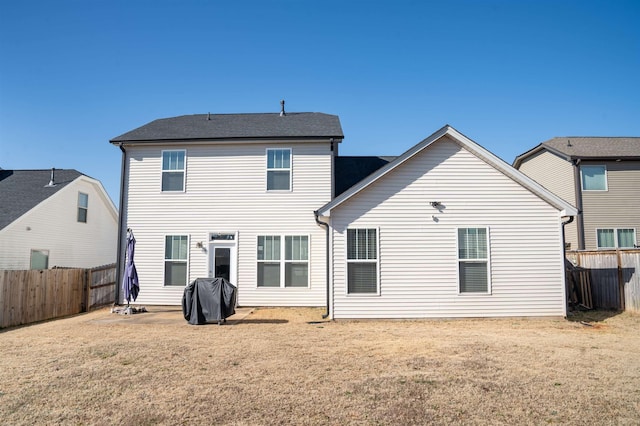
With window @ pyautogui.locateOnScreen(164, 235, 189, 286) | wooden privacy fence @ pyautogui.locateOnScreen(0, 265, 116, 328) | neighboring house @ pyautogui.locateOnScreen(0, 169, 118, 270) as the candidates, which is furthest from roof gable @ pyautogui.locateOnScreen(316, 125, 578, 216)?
neighboring house @ pyautogui.locateOnScreen(0, 169, 118, 270)

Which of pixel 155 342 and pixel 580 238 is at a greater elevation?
pixel 580 238

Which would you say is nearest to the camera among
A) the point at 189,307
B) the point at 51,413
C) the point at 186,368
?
the point at 51,413

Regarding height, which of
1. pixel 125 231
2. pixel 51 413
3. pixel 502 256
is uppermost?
pixel 125 231

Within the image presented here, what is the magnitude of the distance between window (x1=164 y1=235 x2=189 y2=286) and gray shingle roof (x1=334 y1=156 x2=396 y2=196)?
19.0 feet

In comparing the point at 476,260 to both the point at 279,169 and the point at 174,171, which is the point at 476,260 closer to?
the point at 279,169

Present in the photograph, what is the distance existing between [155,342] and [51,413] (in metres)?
3.75

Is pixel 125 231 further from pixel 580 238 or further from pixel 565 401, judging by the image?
pixel 580 238

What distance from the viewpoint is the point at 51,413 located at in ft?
16.5

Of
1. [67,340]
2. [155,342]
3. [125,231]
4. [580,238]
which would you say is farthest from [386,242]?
[580,238]

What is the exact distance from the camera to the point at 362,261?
11.6 metres

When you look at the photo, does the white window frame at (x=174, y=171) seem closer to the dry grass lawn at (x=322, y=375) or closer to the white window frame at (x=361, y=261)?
the dry grass lawn at (x=322, y=375)

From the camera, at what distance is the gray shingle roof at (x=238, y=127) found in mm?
14672

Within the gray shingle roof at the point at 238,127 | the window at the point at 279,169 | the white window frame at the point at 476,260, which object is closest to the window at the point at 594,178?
the white window frame at the point at 476,260

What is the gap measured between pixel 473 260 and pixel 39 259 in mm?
17098
